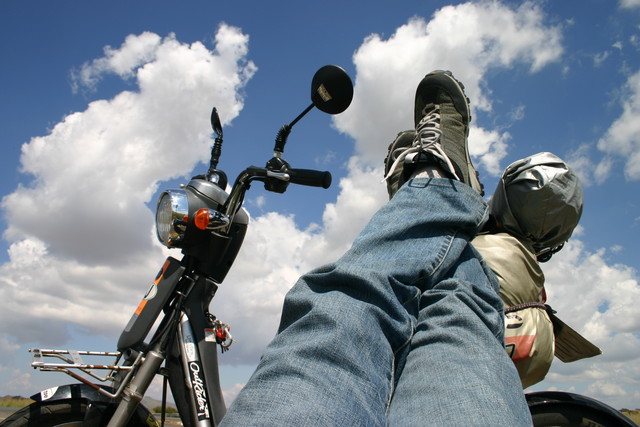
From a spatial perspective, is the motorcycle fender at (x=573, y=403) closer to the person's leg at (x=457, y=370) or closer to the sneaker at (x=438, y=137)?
the sneaker at (x=438, y=137)

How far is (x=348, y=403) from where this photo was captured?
63 cm

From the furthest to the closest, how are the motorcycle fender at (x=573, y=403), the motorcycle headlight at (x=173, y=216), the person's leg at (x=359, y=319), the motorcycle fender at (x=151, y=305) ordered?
the motorcycle headlight at (x=173, y=216) → the motorcycle fender at (x=151, y=305) → the motorcycle fender at (x=573, y=403) → the person's leg at (x=359, y=319)

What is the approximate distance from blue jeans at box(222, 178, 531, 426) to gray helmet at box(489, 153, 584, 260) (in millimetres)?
834

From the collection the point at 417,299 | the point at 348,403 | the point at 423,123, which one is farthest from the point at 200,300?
the point at 348,403

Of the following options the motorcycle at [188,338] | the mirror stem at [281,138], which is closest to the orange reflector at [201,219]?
the motorcycle at [188,338]

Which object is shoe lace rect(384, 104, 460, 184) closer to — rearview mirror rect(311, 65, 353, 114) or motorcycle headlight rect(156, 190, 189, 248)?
rearview mirror rect(311, 65, 353, 114)

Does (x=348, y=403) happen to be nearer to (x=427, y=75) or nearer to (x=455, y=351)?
(x=455, y=351)

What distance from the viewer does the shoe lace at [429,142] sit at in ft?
4.38

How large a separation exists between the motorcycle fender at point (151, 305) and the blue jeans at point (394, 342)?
138 cm

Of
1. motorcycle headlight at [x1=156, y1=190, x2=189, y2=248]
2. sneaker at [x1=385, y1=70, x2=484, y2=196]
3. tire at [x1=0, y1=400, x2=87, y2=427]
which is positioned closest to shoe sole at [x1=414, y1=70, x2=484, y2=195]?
sneaker at [x1=385, y1=70, x2=484, y2=196]

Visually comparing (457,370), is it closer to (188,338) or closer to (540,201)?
(540,201)

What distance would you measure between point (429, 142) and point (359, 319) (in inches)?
35.5

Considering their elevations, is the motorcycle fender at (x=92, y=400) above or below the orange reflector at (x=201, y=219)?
below

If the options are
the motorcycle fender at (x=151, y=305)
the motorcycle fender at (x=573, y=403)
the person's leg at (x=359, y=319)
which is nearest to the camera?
the person's leg at (x=359, y=319)
